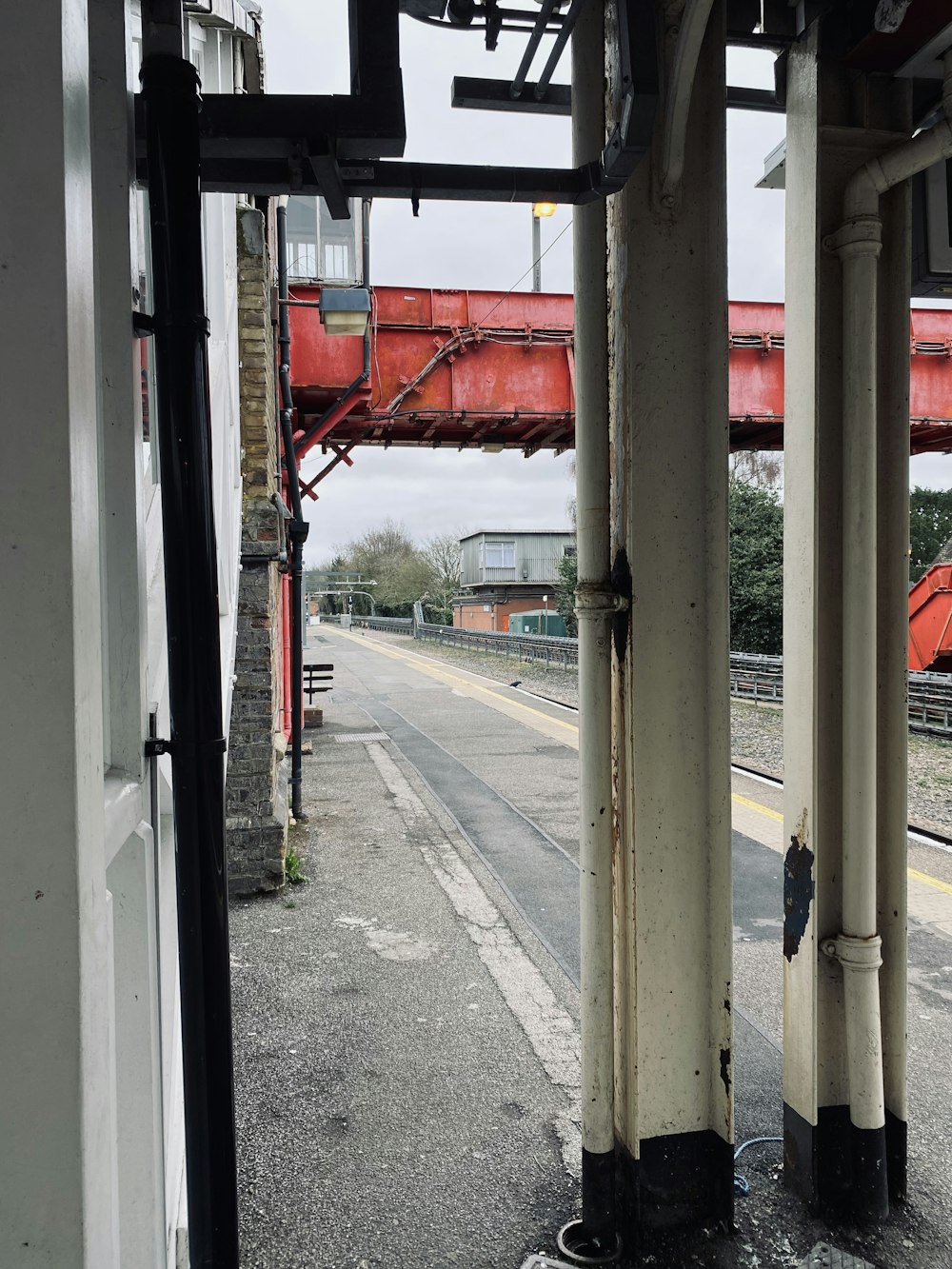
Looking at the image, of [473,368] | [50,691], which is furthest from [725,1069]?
[473,368]

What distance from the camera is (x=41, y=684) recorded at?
99 centimetres

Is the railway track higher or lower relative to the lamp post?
lower

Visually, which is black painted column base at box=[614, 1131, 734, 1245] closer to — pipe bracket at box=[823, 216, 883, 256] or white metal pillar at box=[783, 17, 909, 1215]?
white metal pillar at box=[783, 17, 909, 1215]

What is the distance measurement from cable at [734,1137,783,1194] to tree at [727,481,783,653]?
18345 millimetres

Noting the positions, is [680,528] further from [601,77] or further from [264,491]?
[264,491]

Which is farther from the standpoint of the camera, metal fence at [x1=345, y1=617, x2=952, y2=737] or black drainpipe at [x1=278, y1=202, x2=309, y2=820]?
metal fence at [x1=345, y1=617, x2=952, y2=737]

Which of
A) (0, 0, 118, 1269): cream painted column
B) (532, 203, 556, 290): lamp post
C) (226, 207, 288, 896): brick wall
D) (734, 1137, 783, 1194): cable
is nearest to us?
(0, 0, 118, 1269): cream painted column

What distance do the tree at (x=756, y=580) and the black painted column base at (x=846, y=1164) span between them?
18.5 meters

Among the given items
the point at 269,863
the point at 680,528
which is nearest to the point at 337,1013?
the point at 269,863

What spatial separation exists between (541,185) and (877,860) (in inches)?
95.2

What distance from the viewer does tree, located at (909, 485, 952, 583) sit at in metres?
32.4

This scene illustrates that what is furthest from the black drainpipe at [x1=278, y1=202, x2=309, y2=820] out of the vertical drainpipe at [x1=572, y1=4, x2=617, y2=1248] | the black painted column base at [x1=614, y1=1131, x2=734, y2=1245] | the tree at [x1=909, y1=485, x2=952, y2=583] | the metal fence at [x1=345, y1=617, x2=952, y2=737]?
the tree at [x1=909, y1=485, x2=952, y2=583]

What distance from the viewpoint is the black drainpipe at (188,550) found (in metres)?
1.75

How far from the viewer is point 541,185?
7.90 ft
